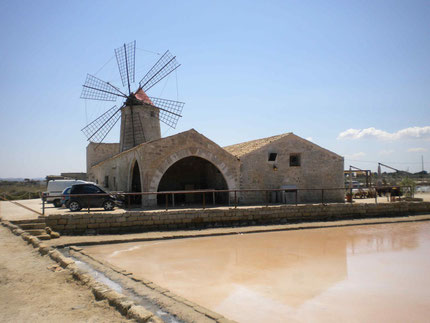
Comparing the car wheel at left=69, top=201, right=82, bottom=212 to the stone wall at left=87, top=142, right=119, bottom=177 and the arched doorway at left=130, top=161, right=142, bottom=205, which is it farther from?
the stone wall at left=87, top=142, right=119, bottom=177

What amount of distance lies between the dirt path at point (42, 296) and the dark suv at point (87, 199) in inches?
213

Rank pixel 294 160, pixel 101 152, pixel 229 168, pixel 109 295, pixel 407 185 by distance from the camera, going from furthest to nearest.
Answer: pixel 101 152 < pixel 407 185 < pixel 294 160 < pixel 229 168 < pixel 109 295

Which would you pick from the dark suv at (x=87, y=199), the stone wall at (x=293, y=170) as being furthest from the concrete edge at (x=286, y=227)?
the stone wall at (x=293, y=170)

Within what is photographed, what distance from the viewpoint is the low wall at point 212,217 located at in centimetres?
1247

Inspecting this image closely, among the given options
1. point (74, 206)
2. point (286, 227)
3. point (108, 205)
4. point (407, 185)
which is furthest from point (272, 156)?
point (74, 206)

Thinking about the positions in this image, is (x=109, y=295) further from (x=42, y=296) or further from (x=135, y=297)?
(x=42, y=296)

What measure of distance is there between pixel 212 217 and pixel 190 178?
22.7 feet

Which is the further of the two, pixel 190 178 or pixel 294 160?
pixel 190 178

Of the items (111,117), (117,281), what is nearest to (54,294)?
(117,281)

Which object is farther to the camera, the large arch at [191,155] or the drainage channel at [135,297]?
the large arch at [191,155]

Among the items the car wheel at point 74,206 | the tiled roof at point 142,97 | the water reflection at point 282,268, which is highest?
the tiled roof at point 142,97

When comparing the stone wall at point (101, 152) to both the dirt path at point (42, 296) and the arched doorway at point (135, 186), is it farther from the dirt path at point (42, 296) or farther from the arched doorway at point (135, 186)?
the dirt path at point (42, 296)

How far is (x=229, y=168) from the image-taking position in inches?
679

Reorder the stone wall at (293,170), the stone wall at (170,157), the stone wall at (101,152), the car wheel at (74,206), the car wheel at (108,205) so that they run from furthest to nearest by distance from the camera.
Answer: the stone wall at (101,152)
the stone wall at (293,170)
the stone wall at (170,157)
the car wheel at (108,205)
the car wheel at (74,206)
